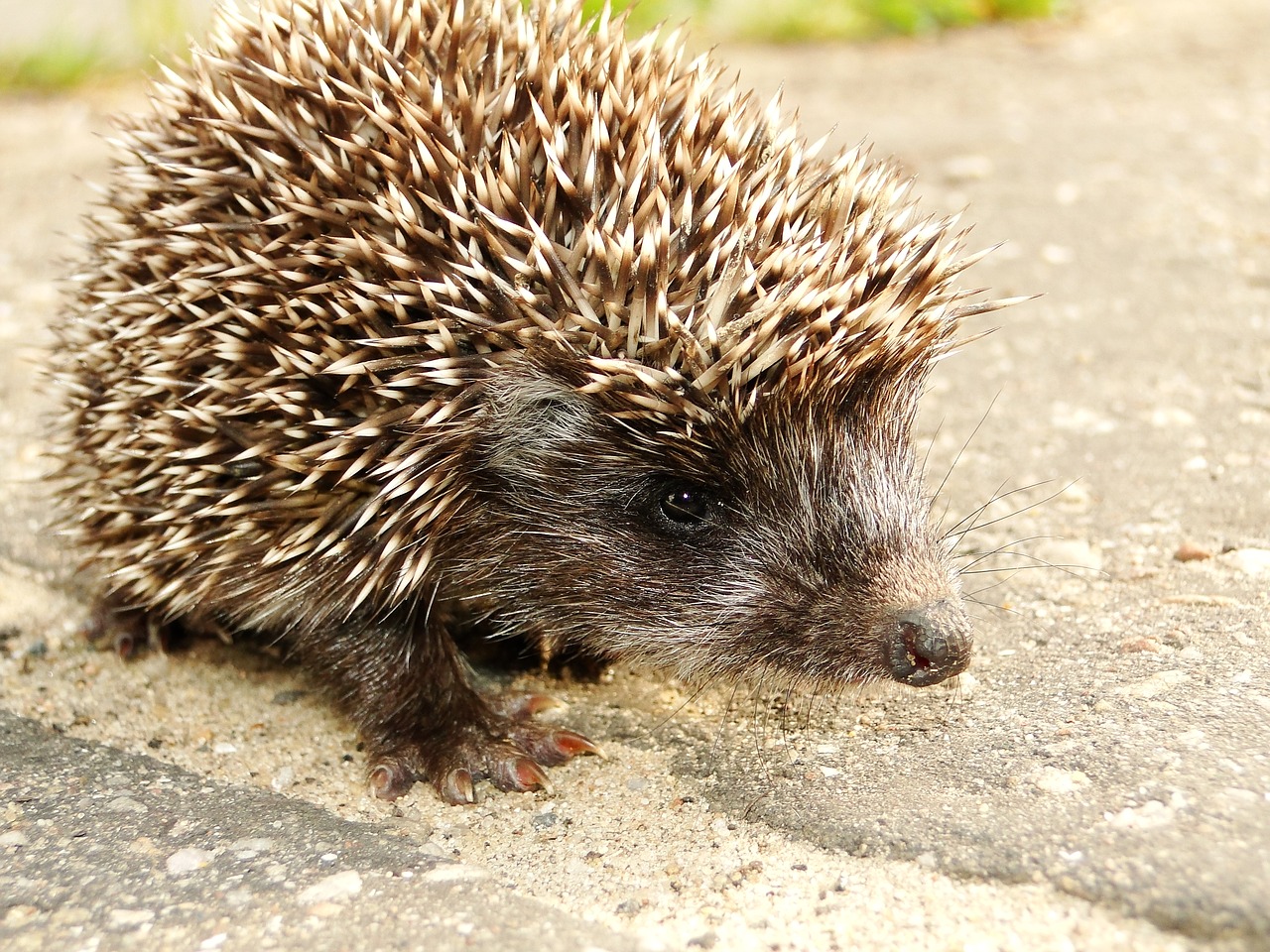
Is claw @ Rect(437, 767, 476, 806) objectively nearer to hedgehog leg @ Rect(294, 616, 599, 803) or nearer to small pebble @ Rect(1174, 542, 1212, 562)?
hedgehog leg @ Rect(294, 616, 599, 803)

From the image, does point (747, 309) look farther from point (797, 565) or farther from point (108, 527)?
point (108, 527)

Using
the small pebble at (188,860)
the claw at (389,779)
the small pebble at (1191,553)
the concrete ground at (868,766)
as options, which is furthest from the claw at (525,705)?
the small pebble at (1191,553)

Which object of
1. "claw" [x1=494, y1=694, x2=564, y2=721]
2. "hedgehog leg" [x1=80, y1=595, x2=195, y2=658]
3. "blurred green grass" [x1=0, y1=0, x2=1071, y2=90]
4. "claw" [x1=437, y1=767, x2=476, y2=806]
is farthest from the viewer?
"blurred green grass" [x1=0, y1=0, x2=1071, y2=90]

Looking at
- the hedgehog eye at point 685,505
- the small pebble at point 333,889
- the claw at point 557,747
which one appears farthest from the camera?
the claw at point 557,747

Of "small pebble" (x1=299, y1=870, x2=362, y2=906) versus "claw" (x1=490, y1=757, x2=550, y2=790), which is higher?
"small pebble" (x1=299, y1=870, x2=362, y2=906)

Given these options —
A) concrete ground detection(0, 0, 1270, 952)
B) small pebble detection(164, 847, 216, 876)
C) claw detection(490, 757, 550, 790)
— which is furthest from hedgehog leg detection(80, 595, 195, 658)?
claw detection(490, 757, 550, 790)

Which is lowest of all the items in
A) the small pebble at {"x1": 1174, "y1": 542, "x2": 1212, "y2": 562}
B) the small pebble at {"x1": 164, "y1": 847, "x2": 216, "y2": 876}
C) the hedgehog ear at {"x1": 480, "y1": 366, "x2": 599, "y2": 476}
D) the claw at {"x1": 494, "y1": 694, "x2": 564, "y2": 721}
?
the small pebble at {"x1": 164, "y1": 847, "x2": 216, "y2": 876}

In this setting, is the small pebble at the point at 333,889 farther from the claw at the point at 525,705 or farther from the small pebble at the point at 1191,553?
the small pebble at the point at 1191,553

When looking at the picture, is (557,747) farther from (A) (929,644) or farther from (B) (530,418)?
(A) (929,644)

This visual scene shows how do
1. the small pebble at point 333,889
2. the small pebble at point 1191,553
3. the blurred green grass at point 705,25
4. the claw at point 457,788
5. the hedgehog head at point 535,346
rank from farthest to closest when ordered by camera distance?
1. the blurred green grass at point 705,25
2. the small pebble at point 1191,553
3. the claw at point 457,788
4. the hedgehog head at point 535,346
5. the small pebble at point 333,889
